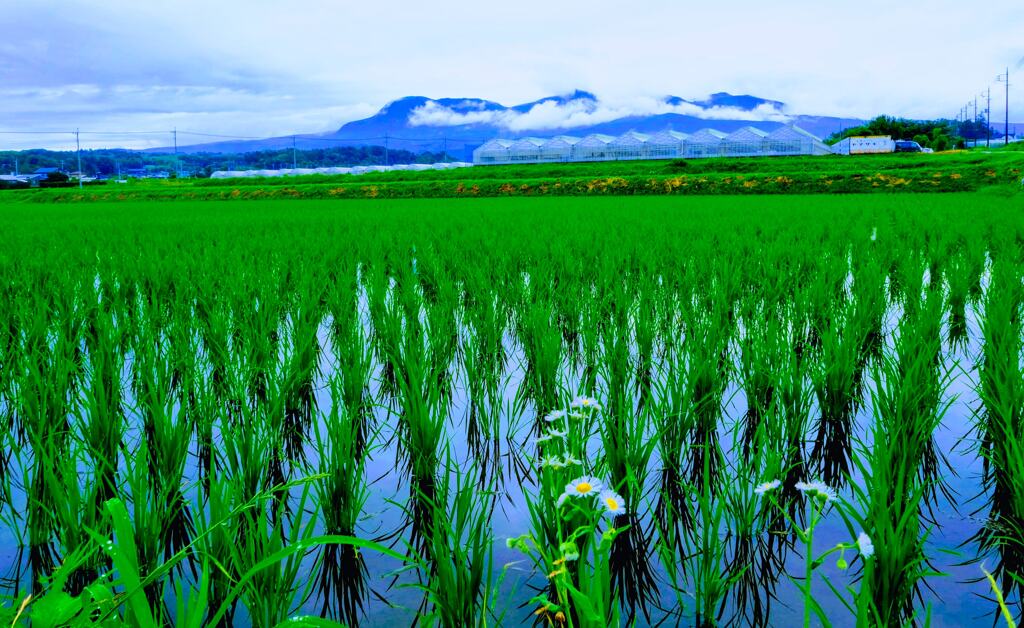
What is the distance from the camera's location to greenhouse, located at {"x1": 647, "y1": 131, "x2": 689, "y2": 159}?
45.7 meters

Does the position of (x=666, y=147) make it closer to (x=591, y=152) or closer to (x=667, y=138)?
(x=667, y=138)

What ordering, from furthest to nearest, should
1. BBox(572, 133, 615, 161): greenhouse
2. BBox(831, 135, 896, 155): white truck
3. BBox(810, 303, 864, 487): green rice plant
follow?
BBox(831, 135, 896, 155): white truck
BBox(572, 133, 615, 161): greenhouse
BBox(810, 303, 864, 487): green rice plant

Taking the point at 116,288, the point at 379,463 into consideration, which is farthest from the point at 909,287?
the point at 116,288

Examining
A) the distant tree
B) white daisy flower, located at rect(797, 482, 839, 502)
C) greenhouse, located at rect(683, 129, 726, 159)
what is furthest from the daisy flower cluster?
the distant tree

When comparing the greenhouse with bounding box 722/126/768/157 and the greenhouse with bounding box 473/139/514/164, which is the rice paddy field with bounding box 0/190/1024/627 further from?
the greenhouse with bounding box 473/139/514/164

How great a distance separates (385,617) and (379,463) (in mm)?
936

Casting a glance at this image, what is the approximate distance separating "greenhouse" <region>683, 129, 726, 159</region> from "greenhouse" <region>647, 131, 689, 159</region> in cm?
46

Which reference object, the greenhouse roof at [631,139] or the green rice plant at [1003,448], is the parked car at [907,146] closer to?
the greenhouse roof at [631,139]

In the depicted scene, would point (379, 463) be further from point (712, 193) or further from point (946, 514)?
point (712, 193)

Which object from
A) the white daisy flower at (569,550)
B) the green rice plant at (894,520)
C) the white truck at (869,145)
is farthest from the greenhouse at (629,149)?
the white daisy flower at (569,550)

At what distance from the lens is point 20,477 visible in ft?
7.95

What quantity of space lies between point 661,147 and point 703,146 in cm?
268

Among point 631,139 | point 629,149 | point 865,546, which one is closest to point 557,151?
point 629,149

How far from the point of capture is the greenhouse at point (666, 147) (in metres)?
45.7
